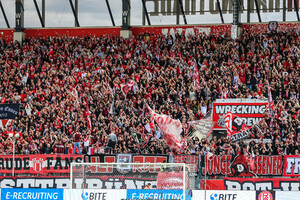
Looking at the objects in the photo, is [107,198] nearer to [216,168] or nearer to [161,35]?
[216,168]

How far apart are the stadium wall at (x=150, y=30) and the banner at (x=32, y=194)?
20.6 m

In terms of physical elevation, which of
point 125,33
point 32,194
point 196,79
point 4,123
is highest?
point 125,33

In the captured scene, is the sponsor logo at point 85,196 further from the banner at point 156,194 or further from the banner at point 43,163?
the banner at point 43,163

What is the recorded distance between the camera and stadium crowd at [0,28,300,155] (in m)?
29.1

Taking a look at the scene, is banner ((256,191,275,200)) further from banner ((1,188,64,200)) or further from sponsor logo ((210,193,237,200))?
banner ((1,188,64,200))

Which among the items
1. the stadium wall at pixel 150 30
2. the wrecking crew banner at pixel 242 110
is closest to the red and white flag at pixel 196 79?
the wrecking crew banner at pixel 242 110

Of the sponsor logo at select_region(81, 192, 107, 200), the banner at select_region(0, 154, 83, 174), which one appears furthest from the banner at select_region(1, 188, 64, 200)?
the banner at select_region(0, 154, 83, 174)

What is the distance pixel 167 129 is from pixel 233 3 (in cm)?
1573

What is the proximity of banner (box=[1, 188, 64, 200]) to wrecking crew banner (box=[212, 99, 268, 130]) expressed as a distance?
35.8ft

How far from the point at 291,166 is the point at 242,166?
7.16ft

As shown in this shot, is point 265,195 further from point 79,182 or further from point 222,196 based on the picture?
point 79,182

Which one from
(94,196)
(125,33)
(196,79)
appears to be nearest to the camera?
(94,196)

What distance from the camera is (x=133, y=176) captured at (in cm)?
2136

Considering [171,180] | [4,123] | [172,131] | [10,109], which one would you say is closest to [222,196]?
[171,180]
